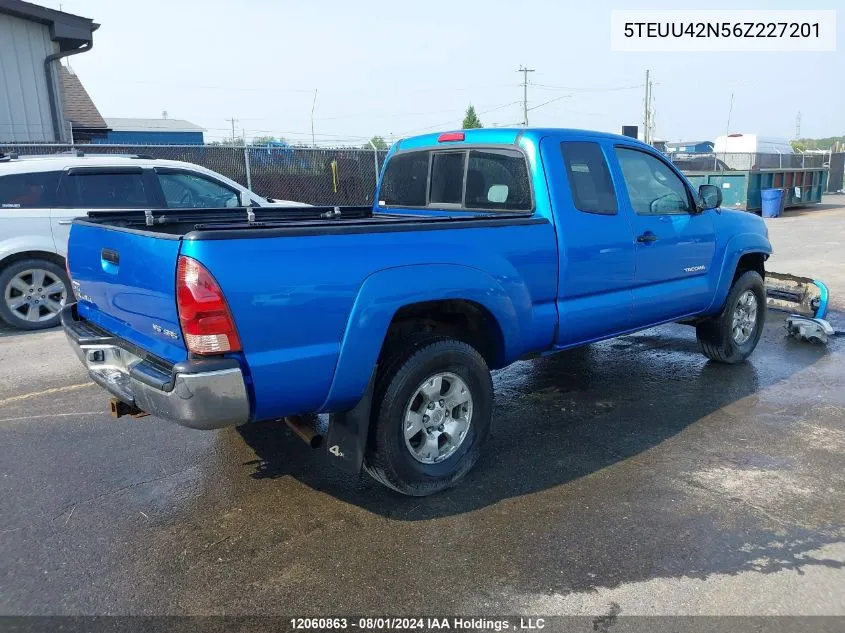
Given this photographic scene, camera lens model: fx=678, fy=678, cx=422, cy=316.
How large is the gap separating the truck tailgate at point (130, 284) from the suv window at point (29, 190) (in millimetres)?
4220

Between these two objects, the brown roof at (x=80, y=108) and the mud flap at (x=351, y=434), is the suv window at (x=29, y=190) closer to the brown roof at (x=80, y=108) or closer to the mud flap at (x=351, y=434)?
the mud flap at (x=351, y=434)

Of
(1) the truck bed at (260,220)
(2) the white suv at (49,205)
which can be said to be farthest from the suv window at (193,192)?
(1) the truck bed at (260,220)

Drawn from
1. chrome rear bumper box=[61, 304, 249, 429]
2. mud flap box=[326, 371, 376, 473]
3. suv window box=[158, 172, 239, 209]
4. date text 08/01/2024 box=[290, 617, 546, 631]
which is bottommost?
date text 08/01/2024 box=[290, 617, 546, 631]

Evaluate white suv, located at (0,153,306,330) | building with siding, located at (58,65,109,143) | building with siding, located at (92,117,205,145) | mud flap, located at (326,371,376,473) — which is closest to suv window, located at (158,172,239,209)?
white suv, located at (0,153,306,330)

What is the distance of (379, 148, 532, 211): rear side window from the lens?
4391 mm

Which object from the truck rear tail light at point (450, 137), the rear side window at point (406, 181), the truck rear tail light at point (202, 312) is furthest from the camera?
the rear side window at point (406, 181)

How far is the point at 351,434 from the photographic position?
3354mm

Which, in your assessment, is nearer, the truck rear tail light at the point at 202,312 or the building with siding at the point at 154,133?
the truck rear tail light at the point at 202,312

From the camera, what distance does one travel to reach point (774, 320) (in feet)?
26.2

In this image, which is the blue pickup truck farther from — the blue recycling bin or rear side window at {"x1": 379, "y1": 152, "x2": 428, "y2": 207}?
the blue recycling bin

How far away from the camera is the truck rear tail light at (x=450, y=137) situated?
4.80m

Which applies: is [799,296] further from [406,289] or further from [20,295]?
[20,295]

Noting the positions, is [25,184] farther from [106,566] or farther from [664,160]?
[664,160]

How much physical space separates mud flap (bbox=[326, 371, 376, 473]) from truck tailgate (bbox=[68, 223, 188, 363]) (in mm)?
838
